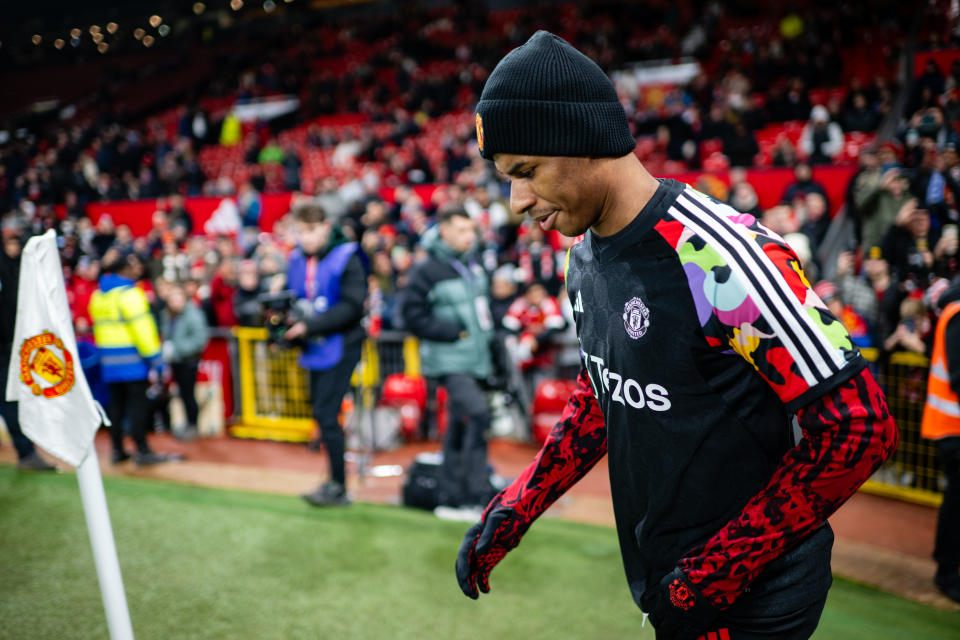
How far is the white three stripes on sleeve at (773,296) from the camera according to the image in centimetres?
126

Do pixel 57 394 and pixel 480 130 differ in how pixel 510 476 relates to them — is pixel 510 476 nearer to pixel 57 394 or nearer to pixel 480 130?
pixel 57 394

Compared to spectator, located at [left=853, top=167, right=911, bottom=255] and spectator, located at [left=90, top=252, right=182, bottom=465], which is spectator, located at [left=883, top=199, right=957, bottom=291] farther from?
spectator, located at [left=90, top=252, right=182, bottom=465]

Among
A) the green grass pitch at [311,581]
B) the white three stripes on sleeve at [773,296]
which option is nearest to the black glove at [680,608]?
the white three stripes on sleeve at [773,296]

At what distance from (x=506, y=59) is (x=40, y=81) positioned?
3365 centimetres

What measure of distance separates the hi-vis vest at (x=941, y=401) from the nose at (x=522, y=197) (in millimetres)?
2850

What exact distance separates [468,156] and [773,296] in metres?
11.8

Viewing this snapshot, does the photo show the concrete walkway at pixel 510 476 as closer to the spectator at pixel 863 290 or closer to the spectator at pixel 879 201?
the spectator at pixel 863 290

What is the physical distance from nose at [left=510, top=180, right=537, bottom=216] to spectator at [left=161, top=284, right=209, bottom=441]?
622cm

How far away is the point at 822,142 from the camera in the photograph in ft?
31.7

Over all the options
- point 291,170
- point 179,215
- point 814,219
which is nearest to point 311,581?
point 814,219

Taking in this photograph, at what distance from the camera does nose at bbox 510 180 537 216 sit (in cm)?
150

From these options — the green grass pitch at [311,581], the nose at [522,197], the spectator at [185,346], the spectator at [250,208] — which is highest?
the spectator at [250,208]

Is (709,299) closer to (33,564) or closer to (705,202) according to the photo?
(705,202)

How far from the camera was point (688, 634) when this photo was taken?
1.41 meters
